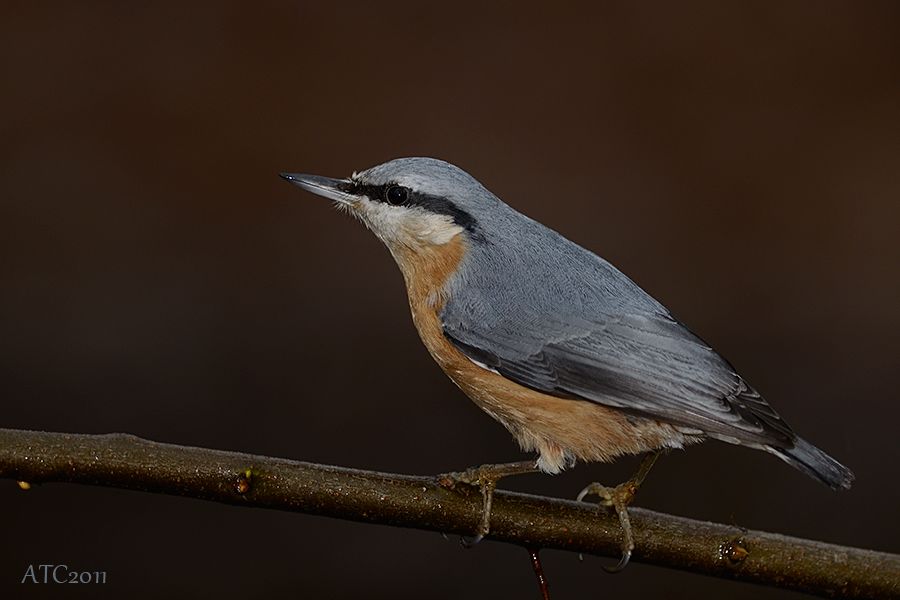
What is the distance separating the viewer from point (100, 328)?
17.3 feet

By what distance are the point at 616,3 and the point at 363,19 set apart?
1.28m

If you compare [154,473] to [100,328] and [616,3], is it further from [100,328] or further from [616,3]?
[616,3]

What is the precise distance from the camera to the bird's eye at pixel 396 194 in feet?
7.82

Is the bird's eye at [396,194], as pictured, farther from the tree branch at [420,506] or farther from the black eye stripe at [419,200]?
the tree branch at [420,506]

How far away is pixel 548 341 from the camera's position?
235 centimetres

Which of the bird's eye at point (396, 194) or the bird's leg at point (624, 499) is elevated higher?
the bird's eye at point (396, 194)

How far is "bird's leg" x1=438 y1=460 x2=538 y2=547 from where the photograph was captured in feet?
6.99

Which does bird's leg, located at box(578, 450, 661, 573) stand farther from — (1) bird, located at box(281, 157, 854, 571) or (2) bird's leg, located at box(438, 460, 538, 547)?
(2) bird's leg, located at box(438, 460, 538, 547)

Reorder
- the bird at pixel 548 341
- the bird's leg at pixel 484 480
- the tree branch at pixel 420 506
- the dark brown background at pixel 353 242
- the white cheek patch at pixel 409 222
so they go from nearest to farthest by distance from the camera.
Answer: the tree branch at pixel 420 506 < the bird's leg at pixel 484 480 < the bird at pixel 548 341 < the white cheek patch at pixel 409 222 < the dark brown background at pixel 353 242

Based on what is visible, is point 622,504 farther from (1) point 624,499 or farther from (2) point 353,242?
(2) point 353,242

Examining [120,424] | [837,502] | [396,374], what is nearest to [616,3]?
[396,374]

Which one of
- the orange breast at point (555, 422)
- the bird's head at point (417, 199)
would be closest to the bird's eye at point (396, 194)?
the bird's head at point (417, 199)
